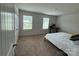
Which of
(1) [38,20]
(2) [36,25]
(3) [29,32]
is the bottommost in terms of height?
(3) [29,32]

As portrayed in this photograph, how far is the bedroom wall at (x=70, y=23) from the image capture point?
16.7 ft

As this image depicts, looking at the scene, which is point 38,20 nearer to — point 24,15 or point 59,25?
point 24,15

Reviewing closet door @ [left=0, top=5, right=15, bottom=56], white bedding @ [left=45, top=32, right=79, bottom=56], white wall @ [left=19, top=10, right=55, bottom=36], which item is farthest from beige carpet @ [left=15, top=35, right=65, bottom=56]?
white wall @ [left=19, top=10, right=55, bottom=36]

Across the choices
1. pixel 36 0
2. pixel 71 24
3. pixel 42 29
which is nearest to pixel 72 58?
pixel 36 0

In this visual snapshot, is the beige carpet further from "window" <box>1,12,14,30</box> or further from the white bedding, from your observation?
"window" <box>1,12,14,30</box>

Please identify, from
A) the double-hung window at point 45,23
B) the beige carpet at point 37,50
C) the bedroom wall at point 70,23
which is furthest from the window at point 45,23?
the beige carpet at point 37,50

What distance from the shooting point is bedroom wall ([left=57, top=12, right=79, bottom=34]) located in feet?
16.7

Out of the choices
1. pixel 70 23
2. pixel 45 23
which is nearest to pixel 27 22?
pixel 45 23

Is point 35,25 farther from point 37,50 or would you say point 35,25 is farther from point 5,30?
point 5,30

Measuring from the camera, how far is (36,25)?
22.4 feet

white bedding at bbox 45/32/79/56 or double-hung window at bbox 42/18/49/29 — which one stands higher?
double-hung window at bbox 42/18/49/29

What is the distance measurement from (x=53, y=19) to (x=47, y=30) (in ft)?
4.34

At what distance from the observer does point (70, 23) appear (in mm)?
5715

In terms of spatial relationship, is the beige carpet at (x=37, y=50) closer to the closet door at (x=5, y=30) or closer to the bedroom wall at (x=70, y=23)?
the closet door at (x=5, y=30)
